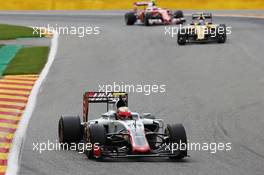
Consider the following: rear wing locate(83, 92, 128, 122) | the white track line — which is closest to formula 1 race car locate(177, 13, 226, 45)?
the white track line

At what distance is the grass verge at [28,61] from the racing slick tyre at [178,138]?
40.1ft

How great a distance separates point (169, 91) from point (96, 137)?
28.3 feet

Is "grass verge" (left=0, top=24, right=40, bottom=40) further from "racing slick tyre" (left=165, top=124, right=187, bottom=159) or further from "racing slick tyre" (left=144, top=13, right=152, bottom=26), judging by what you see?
"racing slick tyre" (left=165, top=124, right=187, bottom=159)

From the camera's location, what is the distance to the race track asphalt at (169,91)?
1387 cm

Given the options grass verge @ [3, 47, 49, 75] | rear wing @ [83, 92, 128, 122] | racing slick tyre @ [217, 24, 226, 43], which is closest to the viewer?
rear wing @ [83, 92, 128, 122]

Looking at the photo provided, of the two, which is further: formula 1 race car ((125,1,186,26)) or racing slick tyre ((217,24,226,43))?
formula 1 race car ((125,1,186,26))

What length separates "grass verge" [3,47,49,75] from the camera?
26.5m

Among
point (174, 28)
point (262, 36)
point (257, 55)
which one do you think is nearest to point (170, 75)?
point (257, 55)

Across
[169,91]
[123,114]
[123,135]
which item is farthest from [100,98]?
[169,91]

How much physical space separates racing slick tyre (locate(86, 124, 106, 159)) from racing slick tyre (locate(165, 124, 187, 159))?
1.08m

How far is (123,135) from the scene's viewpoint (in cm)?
1449

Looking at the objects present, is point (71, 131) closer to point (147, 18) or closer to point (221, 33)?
point (221, 33)

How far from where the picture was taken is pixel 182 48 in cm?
3181

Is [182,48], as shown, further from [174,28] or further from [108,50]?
→ [174,28]
